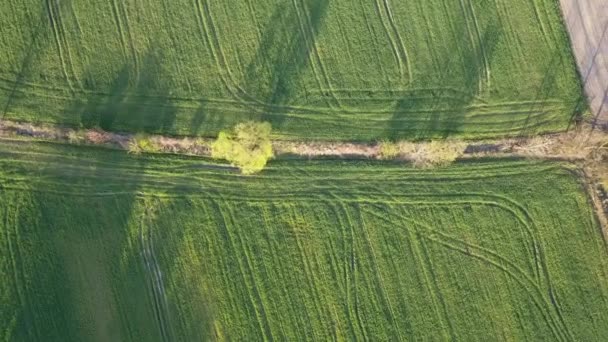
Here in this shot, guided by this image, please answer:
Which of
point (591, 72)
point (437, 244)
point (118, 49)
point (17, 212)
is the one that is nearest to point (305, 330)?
point (437, 244)

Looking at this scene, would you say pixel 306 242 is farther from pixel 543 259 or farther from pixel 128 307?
pixel 543 259

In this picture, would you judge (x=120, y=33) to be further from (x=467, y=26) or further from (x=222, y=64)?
(x=467, y=26)

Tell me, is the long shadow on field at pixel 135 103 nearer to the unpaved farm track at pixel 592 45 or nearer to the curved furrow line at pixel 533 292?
the curved furrow line at pixel 533 292

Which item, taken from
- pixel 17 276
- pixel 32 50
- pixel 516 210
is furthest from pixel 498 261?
pixel 32 50

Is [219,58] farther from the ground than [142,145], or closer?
farther from the ground

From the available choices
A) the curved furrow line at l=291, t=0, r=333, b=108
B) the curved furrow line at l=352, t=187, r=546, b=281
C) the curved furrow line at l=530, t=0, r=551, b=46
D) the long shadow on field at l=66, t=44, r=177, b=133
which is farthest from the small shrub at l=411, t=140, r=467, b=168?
the long shadow on field at l=66, t=44, r=177, b=133
